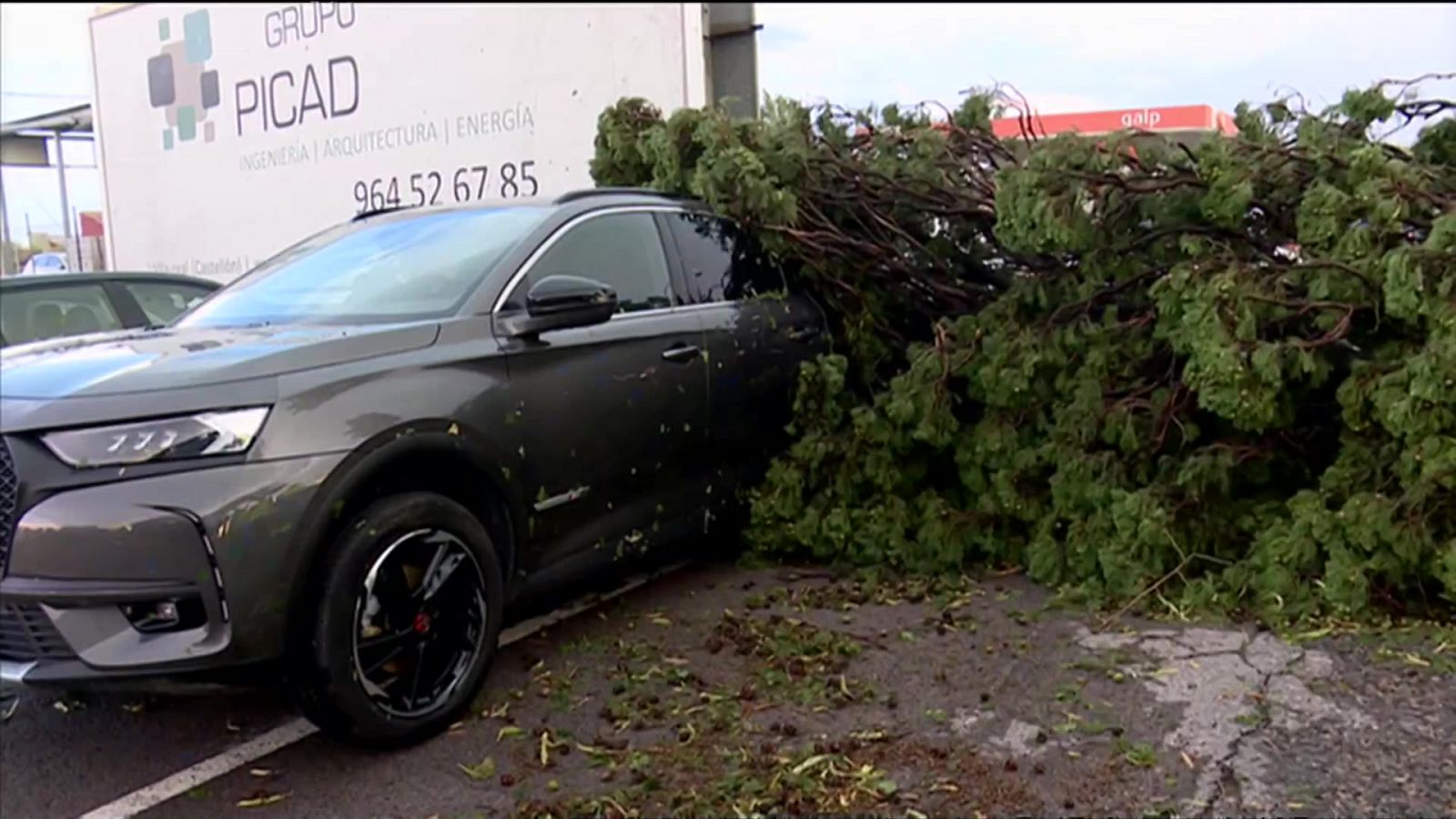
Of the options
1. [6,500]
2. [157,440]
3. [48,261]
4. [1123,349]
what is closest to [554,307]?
[157,440]

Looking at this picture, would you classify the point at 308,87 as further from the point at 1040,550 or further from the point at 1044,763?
the point at 1044,763

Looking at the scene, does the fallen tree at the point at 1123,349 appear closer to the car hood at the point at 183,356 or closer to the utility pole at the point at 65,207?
the car hood at the point at 183,356

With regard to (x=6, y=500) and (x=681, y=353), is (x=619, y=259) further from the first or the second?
(x=6, y=500)

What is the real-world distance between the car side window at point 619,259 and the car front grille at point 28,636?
5.83ft

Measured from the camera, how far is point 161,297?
721 centimetres

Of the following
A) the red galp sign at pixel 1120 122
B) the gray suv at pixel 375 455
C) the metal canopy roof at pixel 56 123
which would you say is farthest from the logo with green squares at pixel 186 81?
the red galp sign at pixel 1120 122

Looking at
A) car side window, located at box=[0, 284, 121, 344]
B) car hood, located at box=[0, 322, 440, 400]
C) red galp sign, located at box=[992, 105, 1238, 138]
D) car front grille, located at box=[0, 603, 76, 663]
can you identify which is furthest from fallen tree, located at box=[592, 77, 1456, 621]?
car side window, located at box=[0, 284, 121, 344]

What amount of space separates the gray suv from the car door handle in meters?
0.01

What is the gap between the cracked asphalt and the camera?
2959mm

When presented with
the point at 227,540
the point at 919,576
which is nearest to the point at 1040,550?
the point at 919,576

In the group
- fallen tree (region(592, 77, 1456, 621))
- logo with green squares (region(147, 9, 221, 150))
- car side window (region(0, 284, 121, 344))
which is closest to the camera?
fallen tree (region(592, 77, 1456, 621))

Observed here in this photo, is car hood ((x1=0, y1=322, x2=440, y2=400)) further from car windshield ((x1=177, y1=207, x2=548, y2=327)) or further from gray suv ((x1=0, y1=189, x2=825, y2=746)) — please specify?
car windshield ((x1=177, y1=207, x2=548, y2=327))

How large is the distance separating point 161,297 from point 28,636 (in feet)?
15.9

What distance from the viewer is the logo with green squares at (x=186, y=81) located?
10.3 meters
